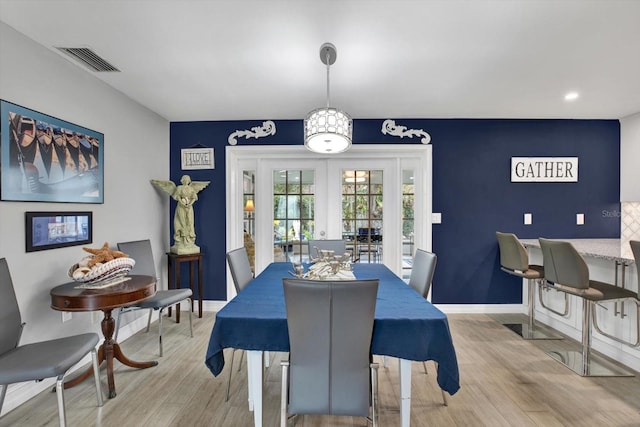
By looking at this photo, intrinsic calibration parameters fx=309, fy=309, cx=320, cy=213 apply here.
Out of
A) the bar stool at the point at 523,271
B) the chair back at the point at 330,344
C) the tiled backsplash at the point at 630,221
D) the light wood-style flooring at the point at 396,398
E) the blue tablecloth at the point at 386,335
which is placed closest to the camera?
the chair back at the point at 330,344

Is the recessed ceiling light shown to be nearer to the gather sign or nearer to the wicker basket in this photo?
the gather sign

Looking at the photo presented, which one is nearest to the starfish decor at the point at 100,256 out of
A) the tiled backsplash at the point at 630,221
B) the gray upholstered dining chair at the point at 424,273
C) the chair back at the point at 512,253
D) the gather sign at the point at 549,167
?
the gray upholstered dining chair at the point at 424,273

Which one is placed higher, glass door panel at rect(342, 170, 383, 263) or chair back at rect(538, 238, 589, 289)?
glass door panel at rect(342, 170, 383, 263)

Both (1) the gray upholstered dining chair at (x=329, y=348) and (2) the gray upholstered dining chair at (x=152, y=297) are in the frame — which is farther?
(2) the gray upholstered dining chair at (x=152, y=297)

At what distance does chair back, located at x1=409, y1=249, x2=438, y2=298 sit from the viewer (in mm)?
2186

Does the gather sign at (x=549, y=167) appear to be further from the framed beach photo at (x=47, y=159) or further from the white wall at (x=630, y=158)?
the framed beach photo at (x=47, y=159)

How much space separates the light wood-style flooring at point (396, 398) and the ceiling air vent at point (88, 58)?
2443 mm

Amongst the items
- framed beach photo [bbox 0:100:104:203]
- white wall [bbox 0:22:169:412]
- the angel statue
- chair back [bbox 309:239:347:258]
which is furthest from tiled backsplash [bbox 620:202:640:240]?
framed beach photo [bbox 0:100:104:203]

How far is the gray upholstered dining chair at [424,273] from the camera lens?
2178mm

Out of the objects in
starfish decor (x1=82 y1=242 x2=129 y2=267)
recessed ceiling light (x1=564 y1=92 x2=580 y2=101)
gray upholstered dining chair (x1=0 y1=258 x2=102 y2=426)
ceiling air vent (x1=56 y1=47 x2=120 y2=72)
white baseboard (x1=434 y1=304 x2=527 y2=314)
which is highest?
ceiling air vent (x1=56 y1=47 x2=120 y2=72)

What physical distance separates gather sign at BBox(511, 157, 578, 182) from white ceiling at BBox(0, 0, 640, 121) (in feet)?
2.14

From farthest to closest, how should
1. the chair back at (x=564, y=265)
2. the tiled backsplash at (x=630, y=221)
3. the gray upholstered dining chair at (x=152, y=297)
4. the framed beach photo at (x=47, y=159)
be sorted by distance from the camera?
the tiled backsplash at (x=630, y=221)
the gray upholstered dining chair at (x=152, y=297)
the chair back at (x=564, y=265)
the framed beach photo at (x=47, y=159)

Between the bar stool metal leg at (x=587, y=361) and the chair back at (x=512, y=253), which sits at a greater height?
the chair back at (x=512, y=253)

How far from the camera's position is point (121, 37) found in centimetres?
209
